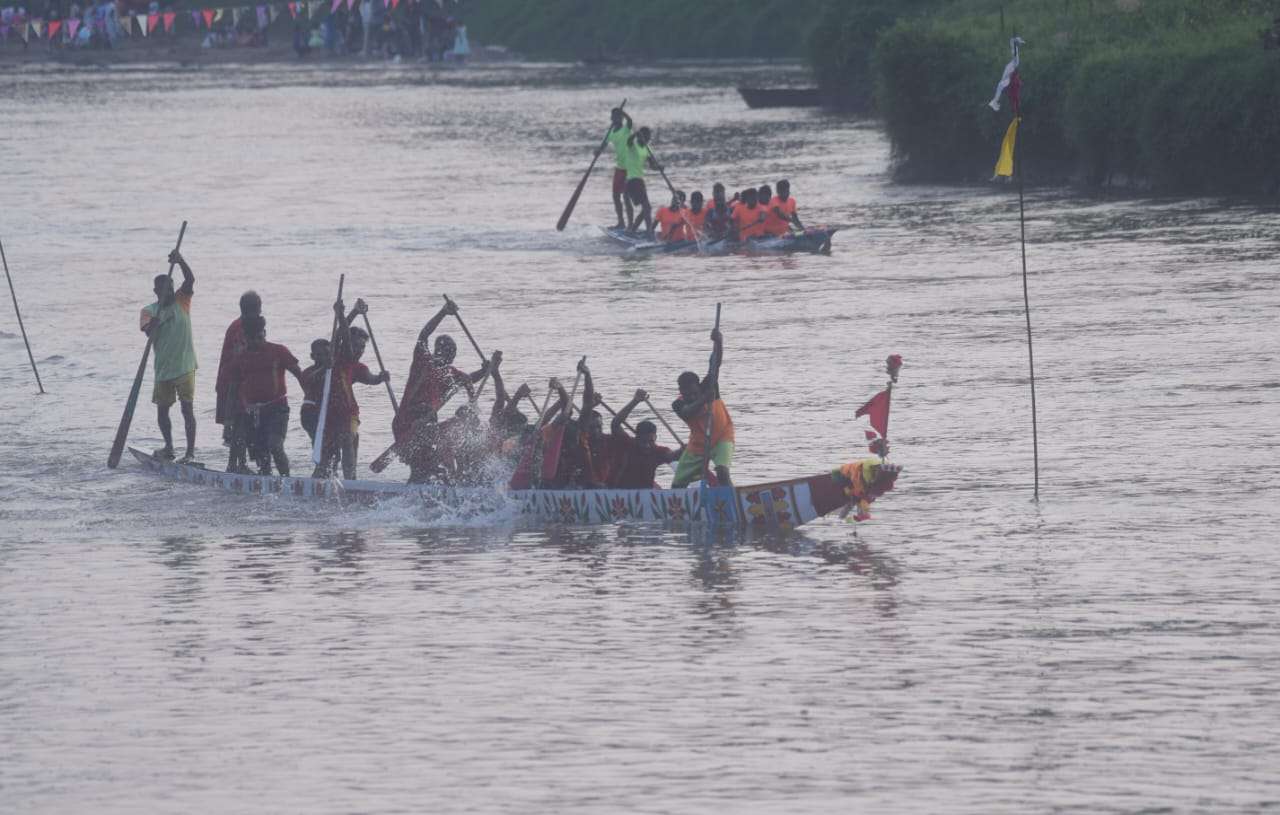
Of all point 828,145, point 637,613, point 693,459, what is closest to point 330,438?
point 693,459

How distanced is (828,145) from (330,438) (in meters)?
33.6

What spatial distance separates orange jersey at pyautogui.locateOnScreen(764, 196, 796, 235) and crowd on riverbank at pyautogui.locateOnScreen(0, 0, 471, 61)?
57.3 m

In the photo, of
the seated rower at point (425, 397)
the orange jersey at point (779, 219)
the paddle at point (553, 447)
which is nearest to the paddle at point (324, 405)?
the seated rower at point (425, 397)

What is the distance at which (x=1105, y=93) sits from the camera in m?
36.4

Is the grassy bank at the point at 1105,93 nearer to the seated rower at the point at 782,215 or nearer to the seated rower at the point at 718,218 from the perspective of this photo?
the seated rower at the point at 782,215

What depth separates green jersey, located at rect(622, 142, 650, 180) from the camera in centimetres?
3306

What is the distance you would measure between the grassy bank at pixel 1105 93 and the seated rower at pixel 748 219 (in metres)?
7.36

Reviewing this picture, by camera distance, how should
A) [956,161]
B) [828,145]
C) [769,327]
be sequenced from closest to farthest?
[769,327] → [956,161] → [828,145]

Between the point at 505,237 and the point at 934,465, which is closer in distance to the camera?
the point at 934,465

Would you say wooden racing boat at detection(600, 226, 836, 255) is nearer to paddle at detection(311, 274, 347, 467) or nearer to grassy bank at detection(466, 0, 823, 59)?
paddle at detection(311, 274, 347, 467)

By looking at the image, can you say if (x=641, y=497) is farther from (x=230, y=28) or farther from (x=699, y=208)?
(x=230, y=28)

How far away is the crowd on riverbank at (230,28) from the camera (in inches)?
3511

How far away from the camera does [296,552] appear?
15844mm

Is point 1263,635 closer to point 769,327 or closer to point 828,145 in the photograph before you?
point 769,327
